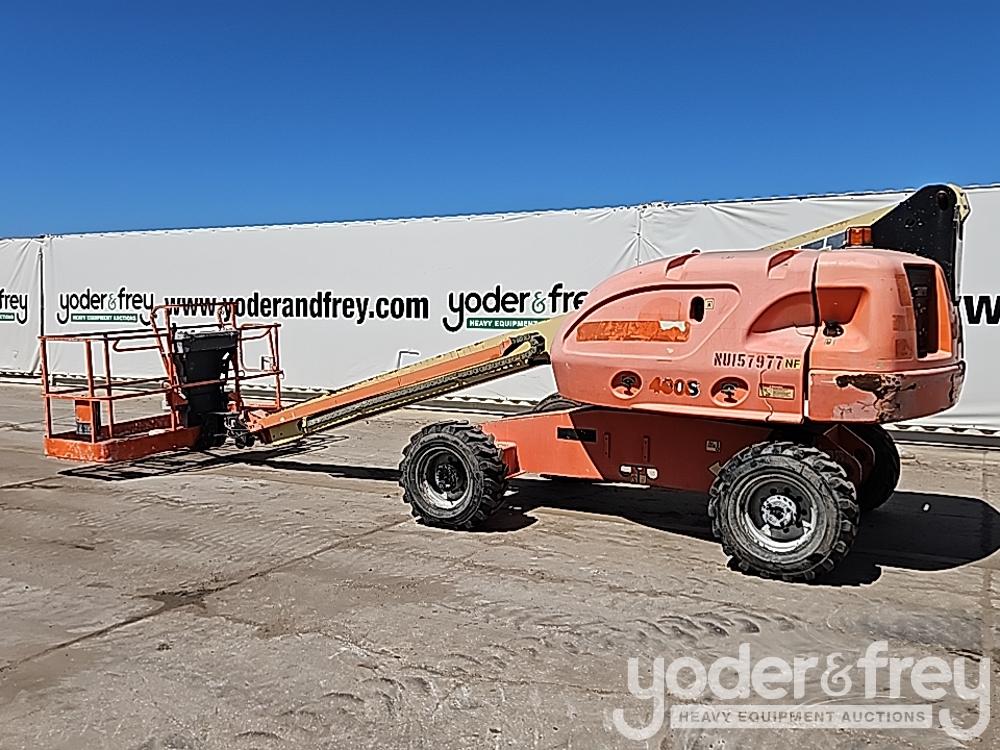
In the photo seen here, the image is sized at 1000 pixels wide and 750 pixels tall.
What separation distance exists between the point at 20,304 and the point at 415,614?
18.0 m

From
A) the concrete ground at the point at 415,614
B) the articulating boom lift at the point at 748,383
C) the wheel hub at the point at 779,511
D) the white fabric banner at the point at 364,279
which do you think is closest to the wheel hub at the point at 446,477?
the articulating boom lift at the point at 748,383

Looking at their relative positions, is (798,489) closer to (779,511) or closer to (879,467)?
(779,511)

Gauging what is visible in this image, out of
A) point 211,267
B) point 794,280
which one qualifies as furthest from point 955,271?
point 211,267

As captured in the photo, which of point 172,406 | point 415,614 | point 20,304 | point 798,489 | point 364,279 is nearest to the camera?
point 415,614

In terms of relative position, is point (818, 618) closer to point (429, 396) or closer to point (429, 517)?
point (429, 517)

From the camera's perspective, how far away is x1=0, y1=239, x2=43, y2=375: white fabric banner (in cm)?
2041

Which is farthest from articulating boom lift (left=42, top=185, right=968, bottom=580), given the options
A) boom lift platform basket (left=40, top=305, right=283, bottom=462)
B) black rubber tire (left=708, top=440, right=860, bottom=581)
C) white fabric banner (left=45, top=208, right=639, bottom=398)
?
white fabric banner (left=45, top=208, right=639, bottom=398)

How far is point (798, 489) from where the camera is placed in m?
6.12

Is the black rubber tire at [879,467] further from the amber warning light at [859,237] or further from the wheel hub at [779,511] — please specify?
the wheel hub at [779,511]

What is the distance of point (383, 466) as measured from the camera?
1083cm

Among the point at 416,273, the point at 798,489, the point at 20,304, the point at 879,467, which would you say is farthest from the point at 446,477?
the point at 20,304

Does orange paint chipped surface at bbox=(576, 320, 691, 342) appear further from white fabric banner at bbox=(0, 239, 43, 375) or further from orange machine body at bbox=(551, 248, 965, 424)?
white fabric banner at bbox=(0, 239, 43, 375)

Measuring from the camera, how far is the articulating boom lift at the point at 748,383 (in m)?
6.04

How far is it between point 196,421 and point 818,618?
23.5 ft
